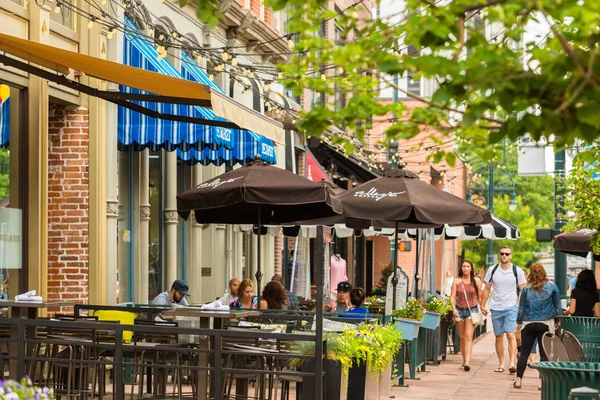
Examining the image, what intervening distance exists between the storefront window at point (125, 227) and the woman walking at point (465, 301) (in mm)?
5260

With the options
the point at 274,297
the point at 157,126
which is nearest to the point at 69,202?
the point at 157,126

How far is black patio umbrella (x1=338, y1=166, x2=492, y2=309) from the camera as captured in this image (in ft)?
45.3

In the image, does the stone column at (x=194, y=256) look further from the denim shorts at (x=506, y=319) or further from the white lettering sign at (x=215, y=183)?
the white lettering sign at (x=215, y=183)

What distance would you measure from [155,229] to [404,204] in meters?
6.30

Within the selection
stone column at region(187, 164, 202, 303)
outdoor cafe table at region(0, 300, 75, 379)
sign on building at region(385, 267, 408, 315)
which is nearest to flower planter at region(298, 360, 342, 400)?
outdoor cafe table at region(0, 300, 75, 379)

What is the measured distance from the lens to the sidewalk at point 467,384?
1393cm

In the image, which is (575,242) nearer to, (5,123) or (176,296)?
(176,296)

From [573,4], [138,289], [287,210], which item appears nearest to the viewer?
[573,4]

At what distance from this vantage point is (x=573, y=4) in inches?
164

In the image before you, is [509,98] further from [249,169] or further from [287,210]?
[287,210]

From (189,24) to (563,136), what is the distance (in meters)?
16.3

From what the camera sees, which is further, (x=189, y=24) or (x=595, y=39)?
(x=189, y=24)

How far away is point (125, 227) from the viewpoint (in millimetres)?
17281

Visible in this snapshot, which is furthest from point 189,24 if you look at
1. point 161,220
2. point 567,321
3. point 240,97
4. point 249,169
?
point 567,321
